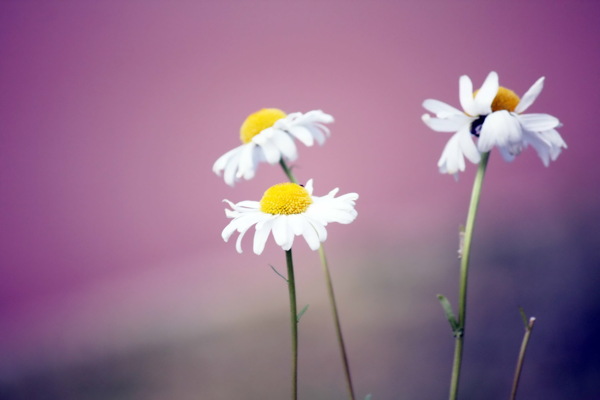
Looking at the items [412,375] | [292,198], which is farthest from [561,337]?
[292,198]

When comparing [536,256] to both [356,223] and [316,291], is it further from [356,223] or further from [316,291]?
[316,291]

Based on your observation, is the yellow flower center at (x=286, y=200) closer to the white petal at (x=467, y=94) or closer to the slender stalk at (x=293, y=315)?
the slender stalk at (x=293, y=315)

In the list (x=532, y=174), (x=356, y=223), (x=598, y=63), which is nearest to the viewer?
(x=598, y=63)

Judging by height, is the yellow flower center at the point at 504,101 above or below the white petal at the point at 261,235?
above

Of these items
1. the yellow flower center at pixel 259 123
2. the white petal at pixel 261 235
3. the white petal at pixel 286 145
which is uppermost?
the yellow flower center at pixel 259 123

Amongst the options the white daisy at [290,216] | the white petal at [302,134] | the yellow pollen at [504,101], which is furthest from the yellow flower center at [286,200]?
the yellow pollen at [504,101]

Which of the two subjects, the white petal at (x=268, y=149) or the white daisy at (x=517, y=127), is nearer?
the white daisy at (x=517, y=127)
